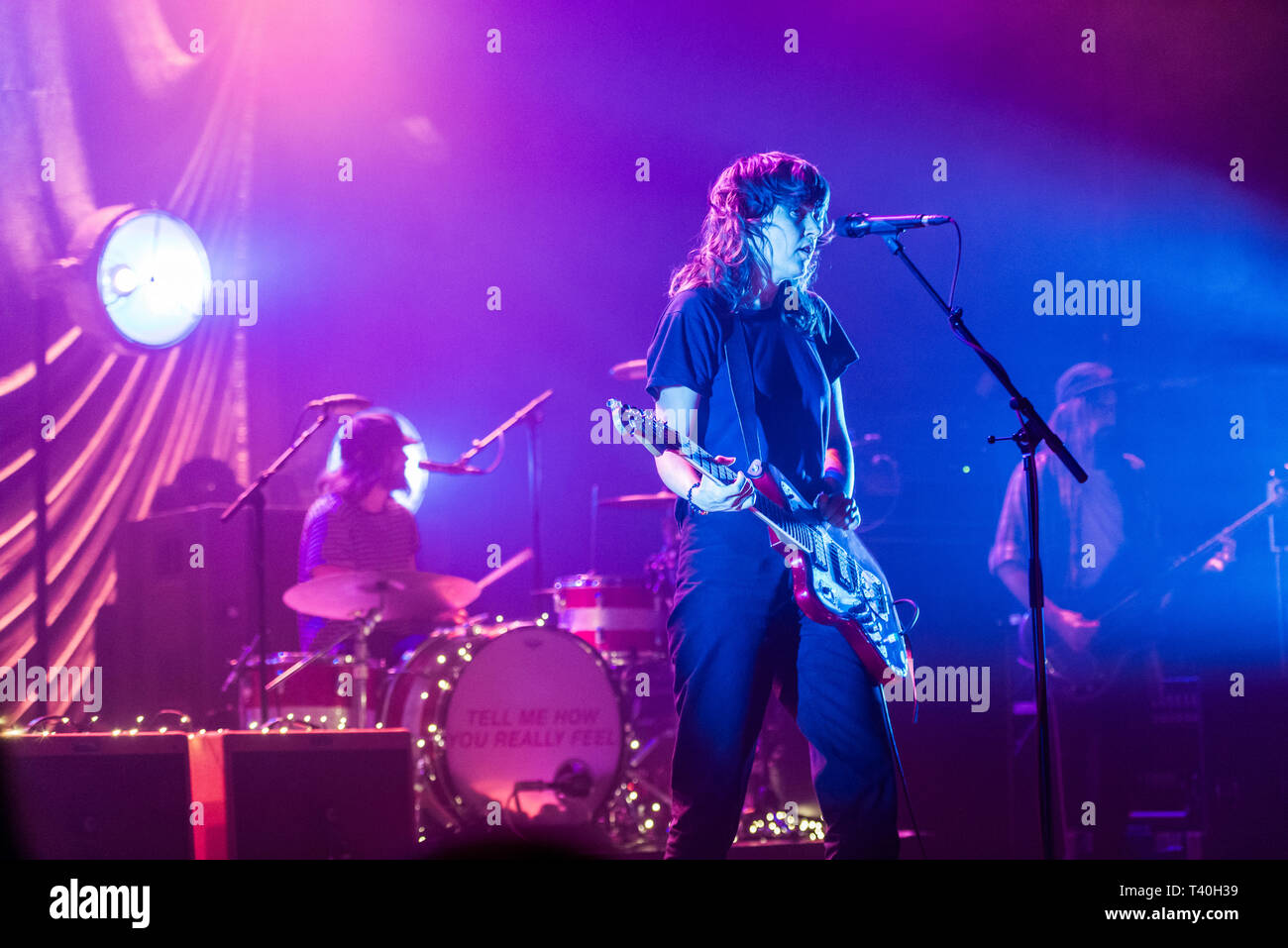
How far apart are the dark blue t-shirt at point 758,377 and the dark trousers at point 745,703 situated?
0.25 meters

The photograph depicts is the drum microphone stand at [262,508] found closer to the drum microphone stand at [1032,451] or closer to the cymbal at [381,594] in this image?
the cymbal at [381,594]

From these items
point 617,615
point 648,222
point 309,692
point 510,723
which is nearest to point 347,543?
point 309,692

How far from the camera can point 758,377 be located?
326cm

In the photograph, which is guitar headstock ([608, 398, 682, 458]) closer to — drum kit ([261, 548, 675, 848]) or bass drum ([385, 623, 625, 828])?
drum kit ([261, 548, 675, 848])

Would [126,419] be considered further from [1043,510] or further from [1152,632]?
[1152,632]

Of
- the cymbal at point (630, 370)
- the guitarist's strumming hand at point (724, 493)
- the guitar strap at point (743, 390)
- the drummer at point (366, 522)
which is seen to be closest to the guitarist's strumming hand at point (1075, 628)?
the cymbal at point (630, 370)

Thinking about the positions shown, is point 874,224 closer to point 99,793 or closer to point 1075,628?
point 1075,628

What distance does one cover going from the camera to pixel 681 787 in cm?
304

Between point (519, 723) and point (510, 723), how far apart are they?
41 mm

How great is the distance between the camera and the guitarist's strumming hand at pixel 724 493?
3.00 metres

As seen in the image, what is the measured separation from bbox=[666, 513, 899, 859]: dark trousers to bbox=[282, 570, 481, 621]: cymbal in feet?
7.05

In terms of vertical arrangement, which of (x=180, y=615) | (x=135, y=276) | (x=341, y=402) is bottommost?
(x=180, y=615)

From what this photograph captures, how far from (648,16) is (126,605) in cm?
389
